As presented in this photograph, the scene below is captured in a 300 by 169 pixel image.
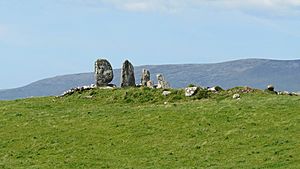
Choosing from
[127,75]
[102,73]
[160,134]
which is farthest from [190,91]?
[160,134]

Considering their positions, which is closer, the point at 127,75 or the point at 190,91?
the point at 190,91

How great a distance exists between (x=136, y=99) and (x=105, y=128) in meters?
11.3

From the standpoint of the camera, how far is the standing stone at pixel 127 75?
6025 centimetres

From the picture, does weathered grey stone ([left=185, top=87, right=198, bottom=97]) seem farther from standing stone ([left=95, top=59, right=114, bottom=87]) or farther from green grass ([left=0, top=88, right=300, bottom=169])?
standing stone ([left=95, top=59, right=114, bottom=87])

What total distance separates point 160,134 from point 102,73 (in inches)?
980

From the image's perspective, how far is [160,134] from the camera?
37.1 m

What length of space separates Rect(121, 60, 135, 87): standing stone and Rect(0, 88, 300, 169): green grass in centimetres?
985

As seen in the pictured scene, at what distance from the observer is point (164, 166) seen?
3059cm

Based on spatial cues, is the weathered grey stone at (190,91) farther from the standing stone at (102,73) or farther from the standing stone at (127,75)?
the standing stone at (102,73)

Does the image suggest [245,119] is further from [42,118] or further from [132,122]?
[42,118]

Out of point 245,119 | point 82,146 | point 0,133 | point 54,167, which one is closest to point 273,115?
point 245,119

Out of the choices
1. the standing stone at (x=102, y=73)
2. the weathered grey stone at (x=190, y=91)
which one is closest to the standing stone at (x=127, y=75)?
the standing stone at (x=102, y=73)

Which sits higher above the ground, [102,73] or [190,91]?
[102,73]

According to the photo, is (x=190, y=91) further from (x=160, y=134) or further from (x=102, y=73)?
(x=160, y=134)
